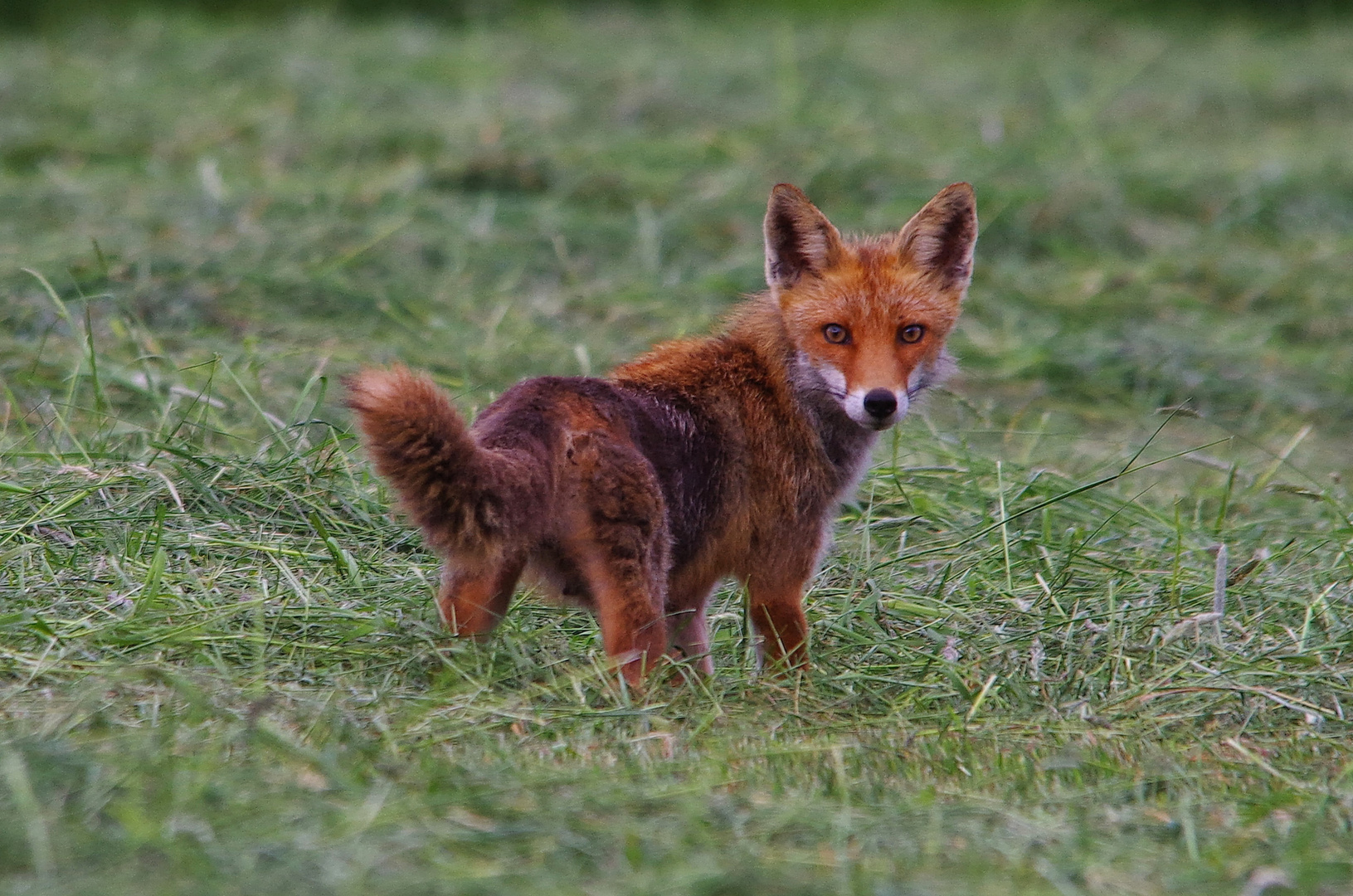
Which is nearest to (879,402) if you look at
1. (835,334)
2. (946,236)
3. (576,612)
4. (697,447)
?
(835,334)

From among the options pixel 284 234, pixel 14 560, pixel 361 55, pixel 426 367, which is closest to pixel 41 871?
pixel 14 560

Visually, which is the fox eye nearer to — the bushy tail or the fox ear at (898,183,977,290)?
the fox ear at (898,183,977,290)

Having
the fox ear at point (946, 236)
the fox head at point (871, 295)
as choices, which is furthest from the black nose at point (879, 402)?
the fox ear at point (946, 236)

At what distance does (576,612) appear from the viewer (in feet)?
15.2

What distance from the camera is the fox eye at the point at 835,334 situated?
434 cm

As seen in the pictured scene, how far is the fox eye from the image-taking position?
171 inches

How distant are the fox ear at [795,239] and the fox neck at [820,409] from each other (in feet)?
0.53

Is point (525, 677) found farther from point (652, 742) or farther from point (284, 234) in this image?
point (284, 234)

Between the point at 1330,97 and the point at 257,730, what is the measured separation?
442 inches

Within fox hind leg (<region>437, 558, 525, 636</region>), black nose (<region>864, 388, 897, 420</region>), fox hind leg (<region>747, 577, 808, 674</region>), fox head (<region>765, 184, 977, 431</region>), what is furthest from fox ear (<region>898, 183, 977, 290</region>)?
fox hind leg (<region>437, 558, 525, 636</region>)

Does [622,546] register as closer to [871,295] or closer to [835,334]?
[835,334]

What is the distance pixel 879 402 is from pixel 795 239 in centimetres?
71

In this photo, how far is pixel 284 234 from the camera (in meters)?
7.57

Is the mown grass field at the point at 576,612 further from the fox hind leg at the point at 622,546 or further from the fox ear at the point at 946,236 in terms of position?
the fox ear at the point at 946,236
